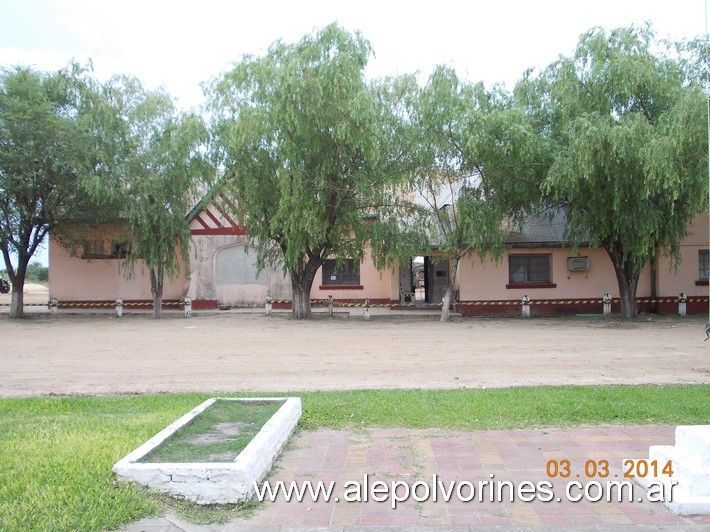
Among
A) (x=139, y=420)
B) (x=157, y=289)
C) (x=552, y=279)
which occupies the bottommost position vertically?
(x=139, y=420)

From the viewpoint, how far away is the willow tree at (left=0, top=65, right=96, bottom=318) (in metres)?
21.0

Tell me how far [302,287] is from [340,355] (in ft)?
33.2

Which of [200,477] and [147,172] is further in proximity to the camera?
[147,172]

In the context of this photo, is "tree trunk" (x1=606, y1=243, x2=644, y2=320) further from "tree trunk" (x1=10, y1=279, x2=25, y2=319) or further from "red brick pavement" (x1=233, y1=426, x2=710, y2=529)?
"tree trunk" (x1=10, y1=279, x2=25, y2=319)

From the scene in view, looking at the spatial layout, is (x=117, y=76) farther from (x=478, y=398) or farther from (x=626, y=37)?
(x=478, y=398)

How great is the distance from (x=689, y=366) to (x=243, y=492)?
976 centimetres

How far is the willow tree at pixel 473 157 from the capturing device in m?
19.1

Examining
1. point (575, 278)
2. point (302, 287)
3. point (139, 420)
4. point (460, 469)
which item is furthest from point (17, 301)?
point (460, 469)

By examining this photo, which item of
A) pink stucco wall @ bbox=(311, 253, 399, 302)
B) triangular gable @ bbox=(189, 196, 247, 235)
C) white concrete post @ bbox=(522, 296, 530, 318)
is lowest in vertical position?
white concrete post @ bbox=(522, 296, 530, 318)

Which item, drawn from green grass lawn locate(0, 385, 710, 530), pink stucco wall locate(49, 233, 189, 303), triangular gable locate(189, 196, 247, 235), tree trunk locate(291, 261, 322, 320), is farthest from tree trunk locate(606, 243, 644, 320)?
pink stucco wall locate(49, 233, 189, 303)

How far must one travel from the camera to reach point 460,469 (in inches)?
202

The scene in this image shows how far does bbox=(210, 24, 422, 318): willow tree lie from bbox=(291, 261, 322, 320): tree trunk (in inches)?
16.5

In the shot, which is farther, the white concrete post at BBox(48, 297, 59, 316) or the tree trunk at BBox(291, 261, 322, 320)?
the white concrete post at BBox(48, 297, 59, 316)

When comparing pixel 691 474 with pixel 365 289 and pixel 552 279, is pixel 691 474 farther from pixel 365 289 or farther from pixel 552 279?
pixel 365 289
